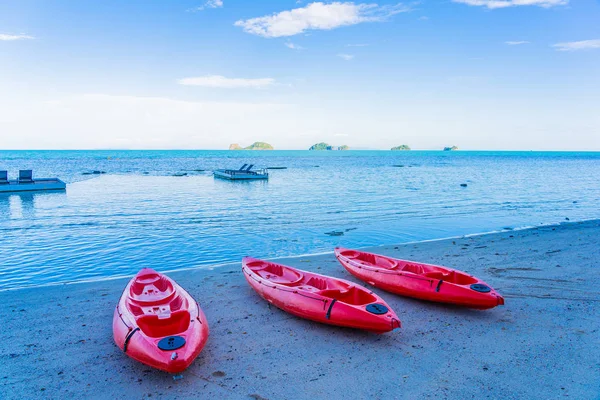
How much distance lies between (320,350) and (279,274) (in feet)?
9.51

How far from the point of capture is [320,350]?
566cm

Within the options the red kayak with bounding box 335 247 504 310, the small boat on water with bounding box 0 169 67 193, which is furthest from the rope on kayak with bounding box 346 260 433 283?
the small boat on water with bounding box 0 169 67 193

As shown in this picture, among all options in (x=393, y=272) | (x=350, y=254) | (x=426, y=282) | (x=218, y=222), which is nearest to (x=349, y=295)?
(x=393, y=272)

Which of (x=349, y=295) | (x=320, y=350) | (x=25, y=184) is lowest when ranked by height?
(x=320, y=350)

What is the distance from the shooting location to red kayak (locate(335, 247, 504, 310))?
6727 mm

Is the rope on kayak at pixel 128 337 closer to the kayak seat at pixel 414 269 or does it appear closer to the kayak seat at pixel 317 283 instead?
the kayak seat at pixel 317 283

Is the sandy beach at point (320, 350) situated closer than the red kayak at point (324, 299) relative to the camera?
Yes

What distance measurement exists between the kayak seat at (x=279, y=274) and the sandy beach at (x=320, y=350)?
485 mm

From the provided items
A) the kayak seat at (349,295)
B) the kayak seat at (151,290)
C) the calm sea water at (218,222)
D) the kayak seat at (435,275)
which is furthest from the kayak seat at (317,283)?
the calm sea water at (218,222)

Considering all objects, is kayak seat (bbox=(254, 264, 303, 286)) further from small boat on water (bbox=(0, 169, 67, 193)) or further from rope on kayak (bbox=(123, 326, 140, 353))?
small boat on water (bbox=(0, 169, 67, 193))

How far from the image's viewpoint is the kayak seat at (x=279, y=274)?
26.0ft

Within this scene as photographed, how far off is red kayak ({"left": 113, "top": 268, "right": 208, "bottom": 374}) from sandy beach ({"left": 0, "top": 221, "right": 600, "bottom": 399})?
341 millimetres

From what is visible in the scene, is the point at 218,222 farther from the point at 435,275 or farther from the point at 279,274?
the point at 435,275

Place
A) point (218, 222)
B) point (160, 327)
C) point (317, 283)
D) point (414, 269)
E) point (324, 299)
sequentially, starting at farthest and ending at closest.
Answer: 1. point (218, 222)
2. point (414, 269)
3. point (317, 283)
4. point (324, 299)
5. point (160, 327)
